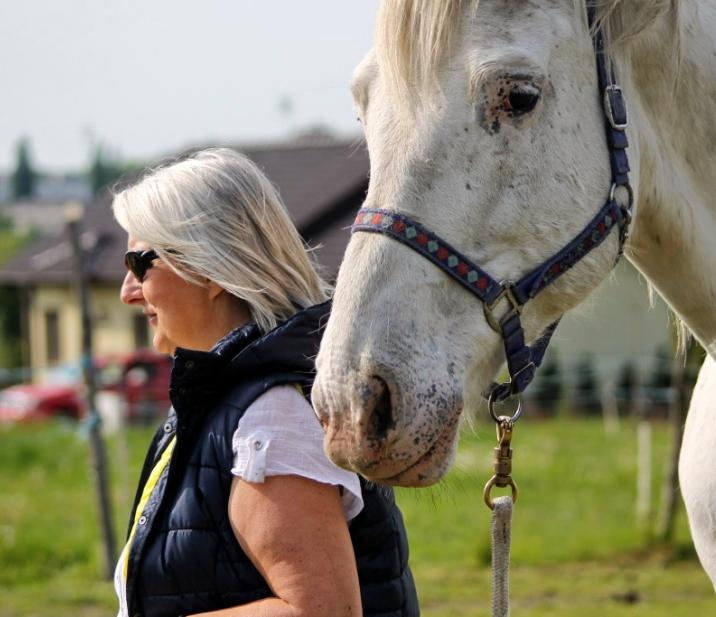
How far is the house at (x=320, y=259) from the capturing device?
810 inches

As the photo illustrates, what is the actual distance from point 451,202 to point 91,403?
5774 mm

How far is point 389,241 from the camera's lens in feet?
5.64

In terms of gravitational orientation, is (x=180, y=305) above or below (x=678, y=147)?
below

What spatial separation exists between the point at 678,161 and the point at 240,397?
3.16 feet

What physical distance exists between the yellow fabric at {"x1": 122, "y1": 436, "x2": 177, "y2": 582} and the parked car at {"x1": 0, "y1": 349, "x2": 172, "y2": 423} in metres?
14.2

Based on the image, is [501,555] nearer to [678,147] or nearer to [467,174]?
[467,174]

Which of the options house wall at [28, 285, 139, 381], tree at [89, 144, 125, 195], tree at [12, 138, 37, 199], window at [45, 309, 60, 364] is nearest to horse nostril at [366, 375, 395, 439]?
house wall at [28, 285, 139, 381]

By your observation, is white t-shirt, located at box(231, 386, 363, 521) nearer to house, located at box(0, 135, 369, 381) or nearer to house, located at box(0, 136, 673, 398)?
house, located at box(0, 136, 673, 398)

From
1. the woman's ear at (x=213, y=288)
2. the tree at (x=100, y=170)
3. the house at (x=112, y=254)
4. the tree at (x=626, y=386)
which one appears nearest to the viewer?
the woman's ear at (x=213, y=288)

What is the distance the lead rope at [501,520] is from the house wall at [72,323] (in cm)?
2187

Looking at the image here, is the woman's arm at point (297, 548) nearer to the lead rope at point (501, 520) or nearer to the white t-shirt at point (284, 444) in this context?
the white t-shirt at point (284, 444)

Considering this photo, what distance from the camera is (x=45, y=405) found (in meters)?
17.4

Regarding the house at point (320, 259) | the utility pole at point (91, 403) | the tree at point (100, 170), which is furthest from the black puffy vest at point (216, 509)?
the tree at point (100, 170)

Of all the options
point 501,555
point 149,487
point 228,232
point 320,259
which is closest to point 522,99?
point 228,232
